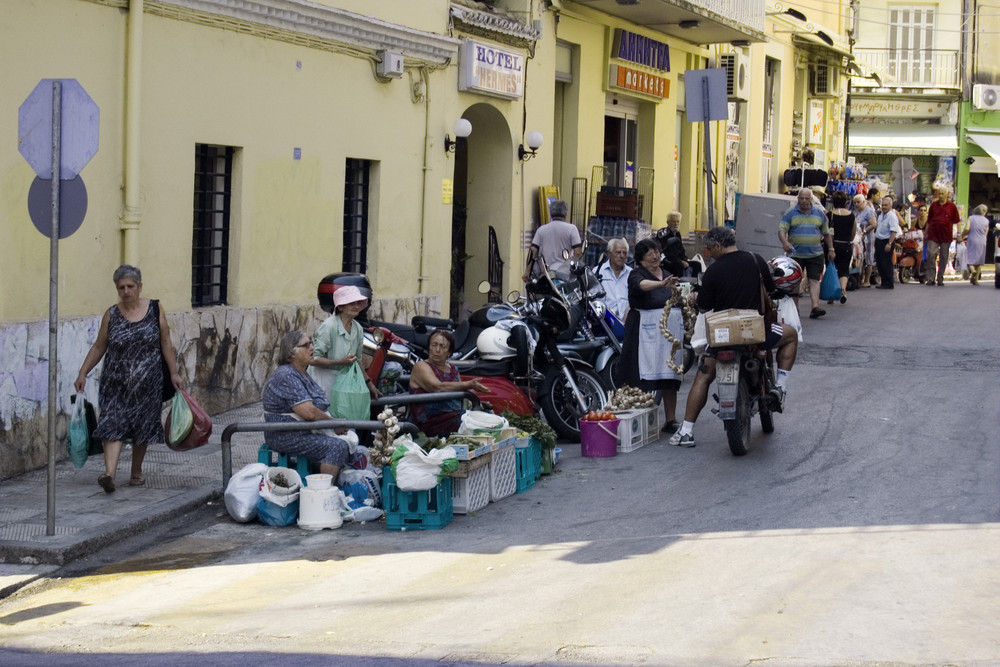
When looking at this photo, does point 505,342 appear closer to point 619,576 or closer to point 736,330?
point 736,330

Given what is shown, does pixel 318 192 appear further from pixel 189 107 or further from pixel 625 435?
pixel 625 435

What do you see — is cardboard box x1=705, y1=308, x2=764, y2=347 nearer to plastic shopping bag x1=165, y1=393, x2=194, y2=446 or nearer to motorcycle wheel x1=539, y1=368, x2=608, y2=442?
motorcycle wheel x1=539, y1=368, x2=608, y2=442

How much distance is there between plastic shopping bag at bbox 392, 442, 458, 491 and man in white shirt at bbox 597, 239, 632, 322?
4.20 metres

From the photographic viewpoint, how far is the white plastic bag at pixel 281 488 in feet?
28.6

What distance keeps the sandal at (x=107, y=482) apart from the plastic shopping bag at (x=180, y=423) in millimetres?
467

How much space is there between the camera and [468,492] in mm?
8883

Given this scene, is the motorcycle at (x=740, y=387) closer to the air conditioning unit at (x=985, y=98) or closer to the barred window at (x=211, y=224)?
the barred window at (x=211, y=224)

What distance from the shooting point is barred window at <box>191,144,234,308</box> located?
41.3 feet

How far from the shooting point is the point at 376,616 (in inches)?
258

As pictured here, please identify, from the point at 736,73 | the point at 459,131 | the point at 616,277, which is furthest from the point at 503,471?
the point at 736,73

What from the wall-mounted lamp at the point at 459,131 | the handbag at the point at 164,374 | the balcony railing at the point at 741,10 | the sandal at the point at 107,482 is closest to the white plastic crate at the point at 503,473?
the handbag at the point at 164,374

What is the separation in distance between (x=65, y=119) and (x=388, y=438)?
2.97 metres

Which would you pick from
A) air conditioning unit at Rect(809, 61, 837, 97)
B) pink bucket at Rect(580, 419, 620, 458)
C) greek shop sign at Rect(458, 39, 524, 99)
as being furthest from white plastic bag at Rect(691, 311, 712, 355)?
air conditioning unit at Rect(809, 61, 837, 97)

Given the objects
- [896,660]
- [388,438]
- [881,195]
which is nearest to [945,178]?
[881,195]
